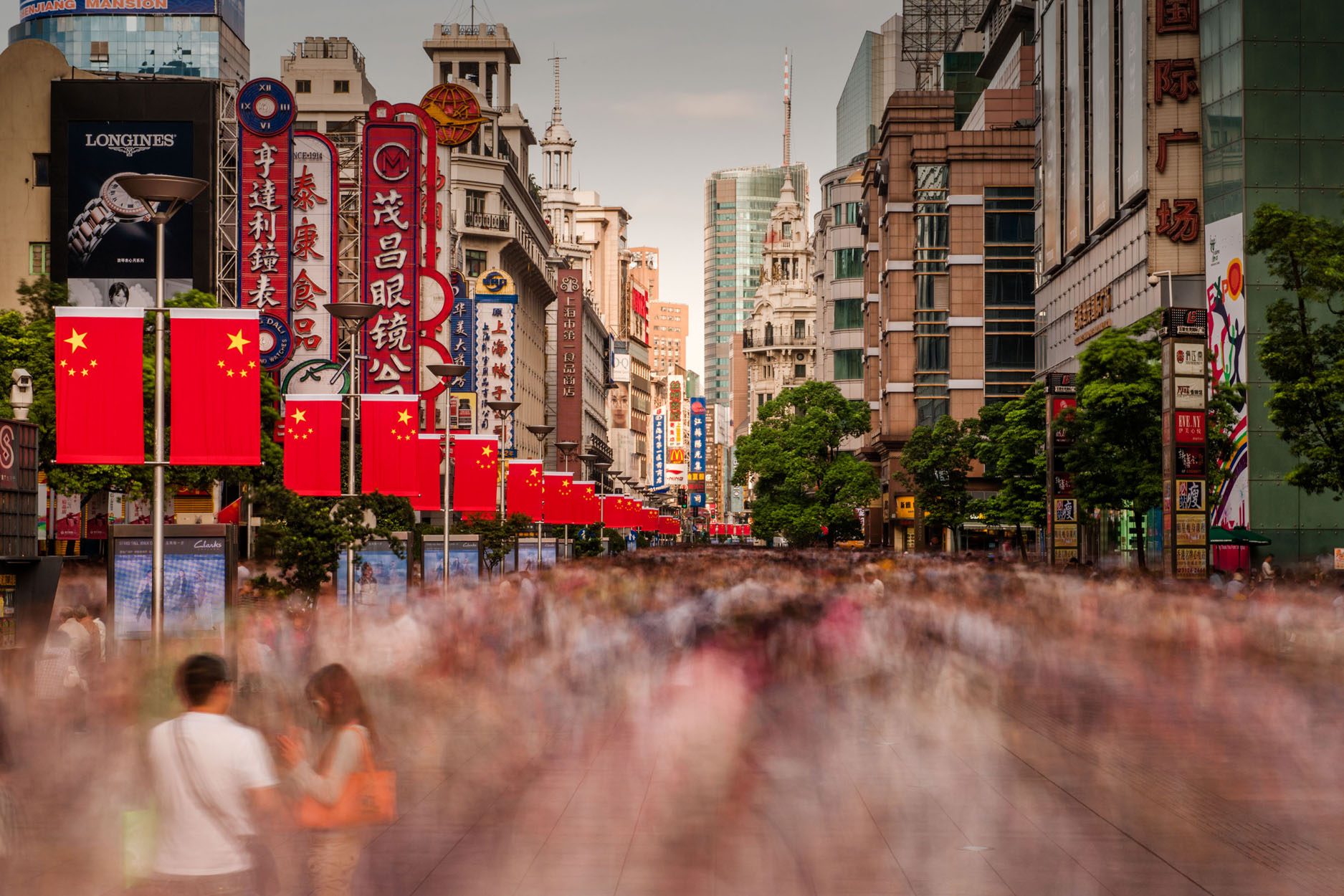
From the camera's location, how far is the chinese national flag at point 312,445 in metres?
29.7

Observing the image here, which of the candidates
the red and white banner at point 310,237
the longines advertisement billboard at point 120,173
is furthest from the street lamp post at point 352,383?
the longines advertisement billboard at point 120,173

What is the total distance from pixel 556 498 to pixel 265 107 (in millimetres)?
18018

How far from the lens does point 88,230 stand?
66188 millimetres

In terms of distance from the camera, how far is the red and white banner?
2147 inches

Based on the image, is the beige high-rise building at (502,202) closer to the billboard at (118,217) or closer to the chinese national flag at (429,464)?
the billboard at (118,217)

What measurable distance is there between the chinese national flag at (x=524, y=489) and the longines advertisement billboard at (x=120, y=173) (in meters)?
19.6

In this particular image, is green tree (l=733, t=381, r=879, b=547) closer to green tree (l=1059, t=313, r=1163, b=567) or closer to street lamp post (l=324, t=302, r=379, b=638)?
green tree (l=1059, t=313, r=1163, b=567)

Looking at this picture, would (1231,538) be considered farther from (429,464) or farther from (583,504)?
(583,504)

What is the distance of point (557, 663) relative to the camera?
21.7m

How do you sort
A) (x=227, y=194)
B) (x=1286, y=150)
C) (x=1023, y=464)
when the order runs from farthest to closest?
(x=1023, y=464)
(x=227, y=194)
(x=1286, y=150)

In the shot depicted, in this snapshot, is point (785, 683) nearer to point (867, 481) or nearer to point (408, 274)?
point (408, 274)

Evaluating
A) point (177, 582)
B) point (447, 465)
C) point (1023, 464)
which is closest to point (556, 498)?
point (447, 465)

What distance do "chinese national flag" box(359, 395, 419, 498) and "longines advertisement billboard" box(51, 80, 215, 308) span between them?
36869 millimetres

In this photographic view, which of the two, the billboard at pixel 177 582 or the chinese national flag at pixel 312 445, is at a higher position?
the chinese national flag at pixel 312 445
